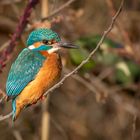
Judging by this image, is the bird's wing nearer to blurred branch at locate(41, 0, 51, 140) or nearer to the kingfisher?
the kingfisher

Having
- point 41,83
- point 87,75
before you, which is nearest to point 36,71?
point 41,83

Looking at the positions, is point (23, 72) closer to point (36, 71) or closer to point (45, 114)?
point (36, 71)

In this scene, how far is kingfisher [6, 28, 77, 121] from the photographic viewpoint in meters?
4.09

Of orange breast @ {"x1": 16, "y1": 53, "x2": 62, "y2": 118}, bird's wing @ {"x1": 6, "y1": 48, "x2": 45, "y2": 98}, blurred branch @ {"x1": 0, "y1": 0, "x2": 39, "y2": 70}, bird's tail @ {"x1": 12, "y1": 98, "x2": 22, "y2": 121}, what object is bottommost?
bird's tail @ {"x1": 12, "y1": 98, "x2": 22, "y2": 121}

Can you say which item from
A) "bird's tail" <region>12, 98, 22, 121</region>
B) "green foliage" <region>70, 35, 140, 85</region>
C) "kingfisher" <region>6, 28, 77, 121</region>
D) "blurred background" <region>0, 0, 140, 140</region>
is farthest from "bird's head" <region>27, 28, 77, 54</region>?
"green foliage" <region>70, 35, 140, 85</region>

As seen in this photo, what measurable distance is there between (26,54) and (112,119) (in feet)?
11.5

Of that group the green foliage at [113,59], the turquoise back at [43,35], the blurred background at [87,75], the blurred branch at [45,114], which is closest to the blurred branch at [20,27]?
the turquoise back at [43,35]

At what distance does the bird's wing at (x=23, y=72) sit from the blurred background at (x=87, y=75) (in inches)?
14.1

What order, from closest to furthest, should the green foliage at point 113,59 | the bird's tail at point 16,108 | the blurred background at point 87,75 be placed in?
the bird's tail at point 16,108, the green foliage at point 113,59, the blurred background at point 87,75

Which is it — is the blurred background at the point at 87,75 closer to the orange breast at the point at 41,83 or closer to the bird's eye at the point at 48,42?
the bird's eye at the point at 48,42

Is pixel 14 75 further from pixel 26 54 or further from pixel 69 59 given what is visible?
pixel 69 59

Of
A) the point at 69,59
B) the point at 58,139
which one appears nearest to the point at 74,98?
the point at 58,139

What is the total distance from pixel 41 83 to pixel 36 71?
0.41ft

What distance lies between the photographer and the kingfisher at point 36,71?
409 cm
